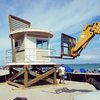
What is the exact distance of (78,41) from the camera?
Result: 15000 mm

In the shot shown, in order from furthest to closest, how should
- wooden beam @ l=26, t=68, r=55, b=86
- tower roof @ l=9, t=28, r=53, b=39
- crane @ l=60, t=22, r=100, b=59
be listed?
tower roof @ l=9, t=28, r=53, b=39 < wooden beam @ l=26, t=68, r=55, b=86 < crane @ l=60, t=22, r=100, b=59

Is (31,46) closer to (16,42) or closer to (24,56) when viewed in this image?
(24,56)

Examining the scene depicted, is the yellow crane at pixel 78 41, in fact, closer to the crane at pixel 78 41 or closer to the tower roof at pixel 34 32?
the crane at pixel 78 41

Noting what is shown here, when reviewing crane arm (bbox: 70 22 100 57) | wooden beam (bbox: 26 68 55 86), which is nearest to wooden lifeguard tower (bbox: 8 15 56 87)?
wooden beam (bbox: 26 68 55 86)

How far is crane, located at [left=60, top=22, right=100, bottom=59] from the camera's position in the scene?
13828mm

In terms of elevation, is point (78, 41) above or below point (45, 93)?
above

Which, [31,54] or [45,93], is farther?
[31,54]

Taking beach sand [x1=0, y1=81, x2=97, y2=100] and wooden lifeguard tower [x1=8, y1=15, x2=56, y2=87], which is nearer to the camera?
beach sand [x1=0, y1=81, x2=97, y2=100]

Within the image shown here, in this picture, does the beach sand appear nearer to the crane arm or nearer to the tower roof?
the crane arm

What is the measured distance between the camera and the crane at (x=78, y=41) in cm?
1383

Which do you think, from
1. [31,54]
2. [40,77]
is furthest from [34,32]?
[40,77]

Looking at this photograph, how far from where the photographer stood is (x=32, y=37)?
21.6 metres

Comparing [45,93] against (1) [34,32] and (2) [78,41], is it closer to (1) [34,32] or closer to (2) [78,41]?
(2) [78,41]

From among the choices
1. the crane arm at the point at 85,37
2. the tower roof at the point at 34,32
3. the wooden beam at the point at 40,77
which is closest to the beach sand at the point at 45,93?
the wooden beam at the point at 40,77
